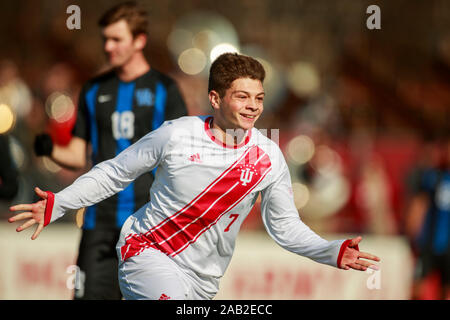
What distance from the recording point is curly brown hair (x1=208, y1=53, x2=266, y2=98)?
14.2 ft

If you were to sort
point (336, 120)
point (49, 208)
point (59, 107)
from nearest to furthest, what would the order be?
point (49, 208) → point (59, 107) → point (336, 120)

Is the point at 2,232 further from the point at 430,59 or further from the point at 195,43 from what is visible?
the point at 430,59

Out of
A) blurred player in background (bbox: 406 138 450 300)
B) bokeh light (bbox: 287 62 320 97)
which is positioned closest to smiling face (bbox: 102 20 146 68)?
blurred player in background (bbox: 406 138 450 300)

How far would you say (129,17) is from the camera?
18.4 ft

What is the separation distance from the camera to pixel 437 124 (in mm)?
14000

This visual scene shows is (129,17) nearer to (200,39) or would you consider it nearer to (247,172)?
(247,172)

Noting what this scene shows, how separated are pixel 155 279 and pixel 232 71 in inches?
50.6

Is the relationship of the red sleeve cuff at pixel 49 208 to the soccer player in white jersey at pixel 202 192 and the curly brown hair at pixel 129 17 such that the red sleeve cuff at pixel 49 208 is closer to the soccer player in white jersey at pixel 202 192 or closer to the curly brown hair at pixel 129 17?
the soccer player in white jersey at pixel 202 192

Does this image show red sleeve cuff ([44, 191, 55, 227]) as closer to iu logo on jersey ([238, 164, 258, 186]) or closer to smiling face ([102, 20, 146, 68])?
iu logo on jersey ([238, 164, 258, 186])

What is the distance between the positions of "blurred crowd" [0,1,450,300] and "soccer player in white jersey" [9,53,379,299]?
2118mm

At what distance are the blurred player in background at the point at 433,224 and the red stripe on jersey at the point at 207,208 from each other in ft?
17.6

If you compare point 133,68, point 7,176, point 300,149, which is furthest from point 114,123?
point 300,149

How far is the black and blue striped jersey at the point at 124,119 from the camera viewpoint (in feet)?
18.0
